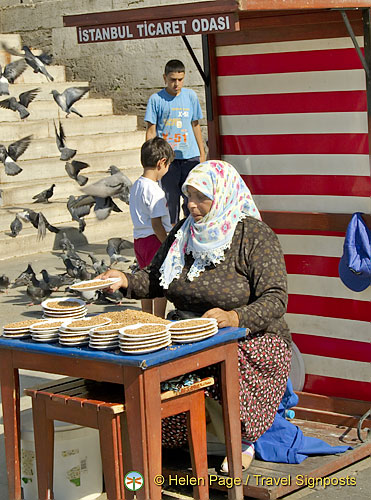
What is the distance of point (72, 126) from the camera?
12961 millimetres

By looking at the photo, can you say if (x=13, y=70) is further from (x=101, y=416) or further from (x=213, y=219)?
(x=101, y=416)

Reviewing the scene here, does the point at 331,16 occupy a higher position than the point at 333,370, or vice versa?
the point at 331,16

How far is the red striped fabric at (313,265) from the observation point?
16.6 feet

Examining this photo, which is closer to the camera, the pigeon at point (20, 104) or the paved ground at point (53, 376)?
the paved ground at point (53, 376)

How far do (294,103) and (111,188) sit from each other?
582cm

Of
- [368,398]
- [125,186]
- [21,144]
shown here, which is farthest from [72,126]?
[368,398]

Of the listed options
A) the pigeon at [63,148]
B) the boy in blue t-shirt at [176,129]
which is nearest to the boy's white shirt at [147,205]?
the boy in blue t-shirt at [176,129]

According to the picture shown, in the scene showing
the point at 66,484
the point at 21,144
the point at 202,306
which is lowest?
the point at 66,484

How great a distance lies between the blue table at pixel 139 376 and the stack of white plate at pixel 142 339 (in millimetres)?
28

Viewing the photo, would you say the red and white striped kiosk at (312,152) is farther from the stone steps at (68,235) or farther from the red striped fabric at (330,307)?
the stone steps at (68,235)

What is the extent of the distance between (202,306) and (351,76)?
1.39 m


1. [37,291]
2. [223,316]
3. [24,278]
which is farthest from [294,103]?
[24,278]

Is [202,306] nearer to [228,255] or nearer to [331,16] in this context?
[228,255]

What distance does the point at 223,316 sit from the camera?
4180 mm
